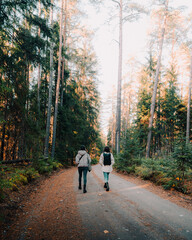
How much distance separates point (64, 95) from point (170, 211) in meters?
15.3

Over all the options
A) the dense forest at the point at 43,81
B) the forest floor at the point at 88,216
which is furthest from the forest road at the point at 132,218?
the dense forest at the point at 43,81

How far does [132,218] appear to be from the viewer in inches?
148

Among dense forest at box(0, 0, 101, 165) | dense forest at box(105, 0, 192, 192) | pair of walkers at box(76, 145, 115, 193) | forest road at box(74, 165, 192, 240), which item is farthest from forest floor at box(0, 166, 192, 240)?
dense forest at box(0, 0, 101, 165)

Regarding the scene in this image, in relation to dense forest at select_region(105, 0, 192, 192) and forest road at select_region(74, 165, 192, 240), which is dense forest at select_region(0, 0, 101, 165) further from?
dense forest at select_region(105, 0, 192, 192)

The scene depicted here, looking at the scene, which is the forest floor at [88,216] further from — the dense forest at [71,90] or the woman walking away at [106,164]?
the dense forest at [71,90]

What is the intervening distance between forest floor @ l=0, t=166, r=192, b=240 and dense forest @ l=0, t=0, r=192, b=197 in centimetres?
234

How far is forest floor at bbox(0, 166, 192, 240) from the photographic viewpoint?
310cm

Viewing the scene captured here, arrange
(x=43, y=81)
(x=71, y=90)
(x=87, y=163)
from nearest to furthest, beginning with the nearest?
(x=87, y=163) < (x=43, y=81) < (x=71, y=90)

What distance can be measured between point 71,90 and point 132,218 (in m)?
16.0

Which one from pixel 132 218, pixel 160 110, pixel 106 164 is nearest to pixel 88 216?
pixel 132 218

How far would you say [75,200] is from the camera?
5.08 meters

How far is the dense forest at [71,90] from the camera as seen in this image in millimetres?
5992

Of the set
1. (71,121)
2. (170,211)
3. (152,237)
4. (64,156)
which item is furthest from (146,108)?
(152,237)

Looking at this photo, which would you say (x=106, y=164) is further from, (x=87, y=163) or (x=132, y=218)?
(x=132, y=218)
